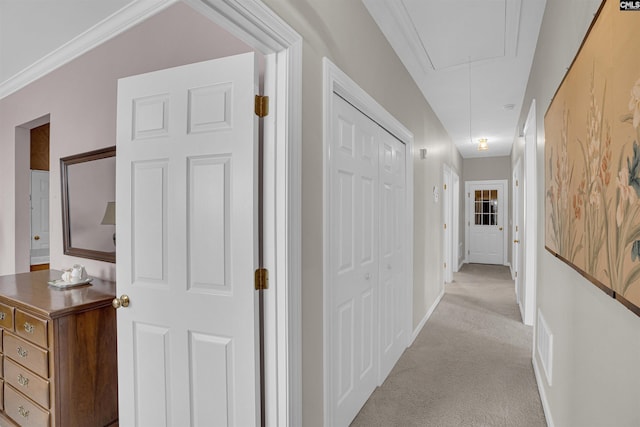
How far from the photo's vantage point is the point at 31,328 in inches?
74.6

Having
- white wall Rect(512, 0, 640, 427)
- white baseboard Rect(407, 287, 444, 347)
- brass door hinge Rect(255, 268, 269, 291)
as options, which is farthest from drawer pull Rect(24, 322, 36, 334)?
white baseboard Rect(407, 287, 444, 347)

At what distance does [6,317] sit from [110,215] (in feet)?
2.73

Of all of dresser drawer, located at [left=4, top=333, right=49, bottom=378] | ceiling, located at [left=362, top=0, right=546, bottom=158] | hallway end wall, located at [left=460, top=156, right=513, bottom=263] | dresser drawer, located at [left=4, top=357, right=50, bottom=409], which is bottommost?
dresser drawer, located at [left=4, top=357, right=50, bottom=409]

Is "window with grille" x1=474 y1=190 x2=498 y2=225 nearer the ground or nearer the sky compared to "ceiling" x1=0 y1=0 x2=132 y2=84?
nearer the ground

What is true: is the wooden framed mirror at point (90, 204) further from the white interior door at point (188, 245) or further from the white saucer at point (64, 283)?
the white interior door at point (188, 245)

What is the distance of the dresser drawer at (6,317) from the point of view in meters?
2.04

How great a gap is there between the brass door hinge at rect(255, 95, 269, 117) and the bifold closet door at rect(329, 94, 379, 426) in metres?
0.48

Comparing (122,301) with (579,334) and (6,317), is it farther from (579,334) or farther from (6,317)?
(579,334)

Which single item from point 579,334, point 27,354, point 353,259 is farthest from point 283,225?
point 27,354

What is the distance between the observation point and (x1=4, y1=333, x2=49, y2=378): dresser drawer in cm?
184

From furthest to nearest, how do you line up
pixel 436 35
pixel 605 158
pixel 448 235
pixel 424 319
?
pixel 448 235
pixel 424 319
pixel 436 35
pixel 605 158

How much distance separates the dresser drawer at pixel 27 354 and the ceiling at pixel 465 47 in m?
2.79

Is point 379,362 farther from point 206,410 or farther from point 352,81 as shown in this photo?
point 352,81

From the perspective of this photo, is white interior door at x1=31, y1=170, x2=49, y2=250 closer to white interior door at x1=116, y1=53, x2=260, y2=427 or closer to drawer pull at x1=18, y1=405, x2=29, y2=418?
drawer pull at x1=18, y1=405, x2=29, y2=418
